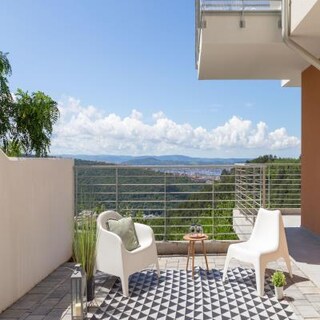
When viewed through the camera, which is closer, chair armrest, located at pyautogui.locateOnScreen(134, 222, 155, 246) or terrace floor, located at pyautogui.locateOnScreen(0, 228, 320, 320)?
terrace floor, located at pyautogui.locateOnScreen(0, 228, 320, 320)

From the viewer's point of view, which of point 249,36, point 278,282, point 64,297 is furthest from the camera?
point 249,36

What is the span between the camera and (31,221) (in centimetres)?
421

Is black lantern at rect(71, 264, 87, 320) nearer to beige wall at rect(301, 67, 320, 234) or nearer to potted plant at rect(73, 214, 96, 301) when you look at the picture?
potted plant at rect(73, 214, 96, 301)

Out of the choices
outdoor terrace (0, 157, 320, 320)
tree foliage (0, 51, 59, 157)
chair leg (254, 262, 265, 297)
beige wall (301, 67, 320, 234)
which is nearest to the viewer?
chair leg (254, 262, 265, 297)

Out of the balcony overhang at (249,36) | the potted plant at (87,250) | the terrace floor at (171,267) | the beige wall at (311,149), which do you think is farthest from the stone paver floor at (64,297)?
the balcony overhang at (249,36)

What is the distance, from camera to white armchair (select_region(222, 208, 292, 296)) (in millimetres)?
3977

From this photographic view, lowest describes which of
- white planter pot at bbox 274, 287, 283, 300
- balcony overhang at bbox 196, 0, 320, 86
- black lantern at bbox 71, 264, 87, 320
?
white planter pot at bbox 274, 287, 283, 300

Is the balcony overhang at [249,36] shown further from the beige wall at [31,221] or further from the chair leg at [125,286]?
the chair leg at [125,286]

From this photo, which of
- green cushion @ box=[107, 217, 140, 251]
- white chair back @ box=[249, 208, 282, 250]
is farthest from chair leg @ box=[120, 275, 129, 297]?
white chair back @ box=[249, 208, 282, 250]

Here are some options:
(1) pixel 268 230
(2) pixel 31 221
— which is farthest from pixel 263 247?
(2) pixel 31 221

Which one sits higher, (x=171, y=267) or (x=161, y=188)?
(x=161, y=188)

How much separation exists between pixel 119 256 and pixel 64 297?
759 millimetres

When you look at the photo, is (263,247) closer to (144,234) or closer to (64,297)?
(144,234)

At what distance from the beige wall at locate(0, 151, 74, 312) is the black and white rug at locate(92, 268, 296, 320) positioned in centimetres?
101
